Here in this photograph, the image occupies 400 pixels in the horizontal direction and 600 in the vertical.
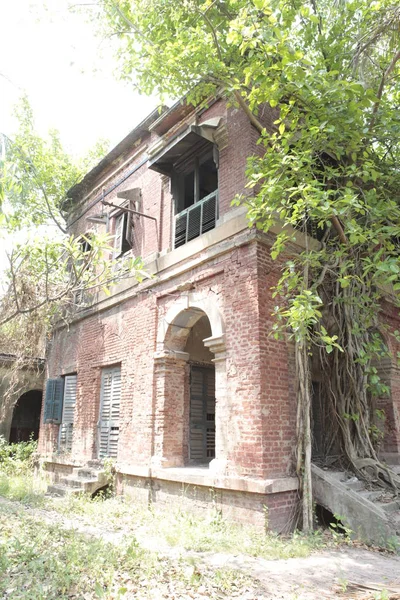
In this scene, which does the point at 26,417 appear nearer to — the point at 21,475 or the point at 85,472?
the point at 21,475

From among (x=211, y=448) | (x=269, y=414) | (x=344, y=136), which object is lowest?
(x=211, y=448)

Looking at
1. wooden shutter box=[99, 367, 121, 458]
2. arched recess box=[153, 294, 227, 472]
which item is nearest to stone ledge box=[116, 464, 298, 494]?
arched recess box=[153, 294, 227, 472]

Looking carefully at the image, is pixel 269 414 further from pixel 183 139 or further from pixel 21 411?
pixel 21 411

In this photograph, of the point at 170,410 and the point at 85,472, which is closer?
the point at 170,410

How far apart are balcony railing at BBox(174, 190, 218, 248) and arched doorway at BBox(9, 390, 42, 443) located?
1066 cm

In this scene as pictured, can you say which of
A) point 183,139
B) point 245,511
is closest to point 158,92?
point 183,139

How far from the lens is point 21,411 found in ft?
53.4

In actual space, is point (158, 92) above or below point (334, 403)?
above

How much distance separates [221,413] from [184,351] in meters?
2.27

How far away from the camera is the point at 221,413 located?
Answer: 6504 millimetres

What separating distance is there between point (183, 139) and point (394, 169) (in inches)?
160

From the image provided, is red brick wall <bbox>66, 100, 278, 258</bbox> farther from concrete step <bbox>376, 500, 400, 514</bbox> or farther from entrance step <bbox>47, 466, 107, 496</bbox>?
concrete step <bbox>376, 500, 400, 514</bbox>

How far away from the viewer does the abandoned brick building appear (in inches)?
240

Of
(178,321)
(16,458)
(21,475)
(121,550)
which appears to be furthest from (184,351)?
(16,458)
